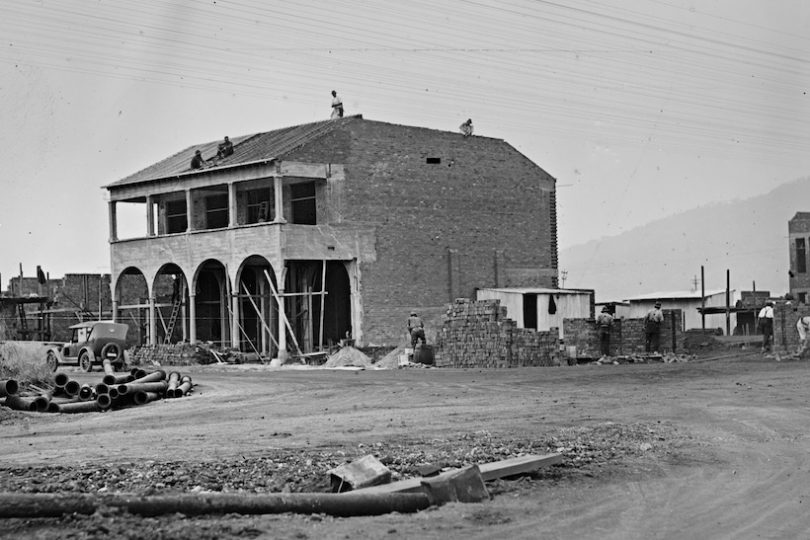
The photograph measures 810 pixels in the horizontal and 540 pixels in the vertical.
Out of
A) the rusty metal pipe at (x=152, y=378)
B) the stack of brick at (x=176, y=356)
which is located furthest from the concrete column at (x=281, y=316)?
the rusty metal pipe at (x=152, y=378)

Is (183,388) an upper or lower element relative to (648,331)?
lower

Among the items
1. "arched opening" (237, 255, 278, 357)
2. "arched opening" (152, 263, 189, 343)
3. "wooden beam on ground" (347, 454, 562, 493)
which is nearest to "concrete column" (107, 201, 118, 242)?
"arched opening" (152, 263, 189, 343)

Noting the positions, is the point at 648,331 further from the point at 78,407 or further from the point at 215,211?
the point at 215,211

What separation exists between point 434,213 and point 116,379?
89.4ft

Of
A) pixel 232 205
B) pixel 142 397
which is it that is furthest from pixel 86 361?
pixel 142 397

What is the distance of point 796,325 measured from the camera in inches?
1442

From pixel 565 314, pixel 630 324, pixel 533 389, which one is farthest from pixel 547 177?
pixel 533 389

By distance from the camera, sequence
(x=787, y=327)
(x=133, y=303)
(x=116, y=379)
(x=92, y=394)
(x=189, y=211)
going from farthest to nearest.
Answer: (x=133, y=303) < (x=189, y=211) < (x=787, y=327) < (x=116, y=379) < (x=92, y=394)

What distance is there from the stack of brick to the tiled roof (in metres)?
7.57

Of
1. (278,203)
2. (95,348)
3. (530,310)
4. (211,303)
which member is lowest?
(95,348)

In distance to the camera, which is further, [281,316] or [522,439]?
[281,316]

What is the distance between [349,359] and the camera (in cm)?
4581

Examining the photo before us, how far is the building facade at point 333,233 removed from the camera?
51.3 meters

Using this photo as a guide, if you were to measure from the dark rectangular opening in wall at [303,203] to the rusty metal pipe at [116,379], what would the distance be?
23028mm
